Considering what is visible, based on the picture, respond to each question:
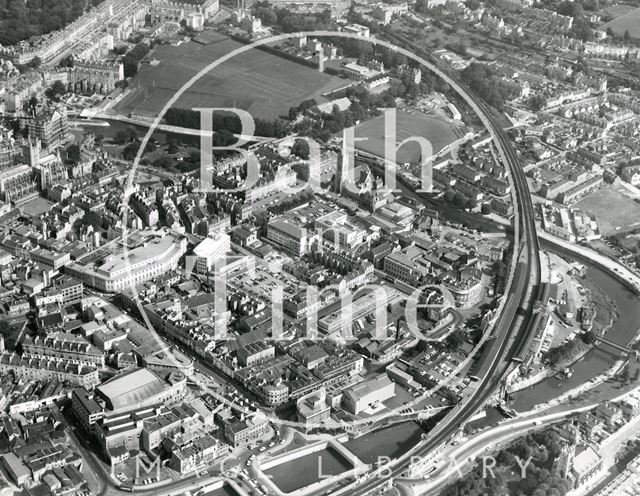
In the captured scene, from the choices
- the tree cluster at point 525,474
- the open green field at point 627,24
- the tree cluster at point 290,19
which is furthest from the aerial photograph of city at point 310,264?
the open green field at point 627,24

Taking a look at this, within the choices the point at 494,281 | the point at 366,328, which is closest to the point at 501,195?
the point at 494,281

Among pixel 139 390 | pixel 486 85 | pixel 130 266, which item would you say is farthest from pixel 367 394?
pixel 486 85

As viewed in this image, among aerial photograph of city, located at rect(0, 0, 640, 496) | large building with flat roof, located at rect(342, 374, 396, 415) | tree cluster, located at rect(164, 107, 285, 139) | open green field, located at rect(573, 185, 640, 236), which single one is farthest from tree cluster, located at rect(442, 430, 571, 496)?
tree cluster, located at rect(164, 107, 285, 139)

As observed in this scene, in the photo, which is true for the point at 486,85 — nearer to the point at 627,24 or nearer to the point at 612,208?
the point at 612,208

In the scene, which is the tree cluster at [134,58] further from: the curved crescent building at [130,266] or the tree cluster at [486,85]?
the curved crescent building at [130,266]

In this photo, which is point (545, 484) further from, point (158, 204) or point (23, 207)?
point (23, 207)

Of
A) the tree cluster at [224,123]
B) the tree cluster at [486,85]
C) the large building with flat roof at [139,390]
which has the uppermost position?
the tree cluster at [486,85]

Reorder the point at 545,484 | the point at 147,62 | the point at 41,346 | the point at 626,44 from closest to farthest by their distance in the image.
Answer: the point at 545,484 → the point at 41,346 → the point at 147,62 → the point at 626,44
